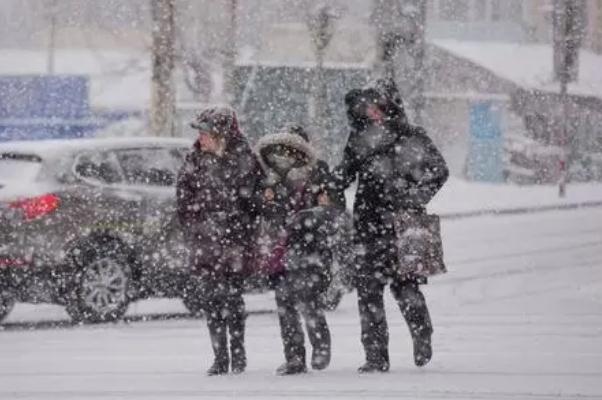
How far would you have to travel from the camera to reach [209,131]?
962 centimetres

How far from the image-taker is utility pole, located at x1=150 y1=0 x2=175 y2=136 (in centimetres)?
2766

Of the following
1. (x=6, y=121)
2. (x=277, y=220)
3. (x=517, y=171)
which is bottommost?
(x=517, y=171)

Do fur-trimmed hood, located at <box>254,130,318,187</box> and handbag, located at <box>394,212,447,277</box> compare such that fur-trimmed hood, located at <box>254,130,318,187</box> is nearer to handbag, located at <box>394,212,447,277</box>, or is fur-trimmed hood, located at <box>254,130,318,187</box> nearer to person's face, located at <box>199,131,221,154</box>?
person's face, located at <box>199,131,221,154</box>

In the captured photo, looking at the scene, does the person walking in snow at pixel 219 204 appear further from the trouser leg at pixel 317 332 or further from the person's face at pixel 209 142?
the trouser leg at pixel 317 332

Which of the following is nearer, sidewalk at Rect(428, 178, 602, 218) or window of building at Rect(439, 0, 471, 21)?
sidewalk at Rect(428, 178, 602, 218)

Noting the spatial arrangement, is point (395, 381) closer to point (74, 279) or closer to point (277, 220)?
point (277, 220)

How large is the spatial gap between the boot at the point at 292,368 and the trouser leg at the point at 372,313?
416 mm

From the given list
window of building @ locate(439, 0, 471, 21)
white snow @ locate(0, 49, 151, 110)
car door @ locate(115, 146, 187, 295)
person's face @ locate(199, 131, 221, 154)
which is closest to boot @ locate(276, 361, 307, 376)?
person's face @ locate(199, 131, 221, 154)

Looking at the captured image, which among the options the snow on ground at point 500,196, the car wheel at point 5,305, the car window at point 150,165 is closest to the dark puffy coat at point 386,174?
the car window at point 150,165

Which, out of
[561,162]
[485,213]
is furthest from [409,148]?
[561,162]

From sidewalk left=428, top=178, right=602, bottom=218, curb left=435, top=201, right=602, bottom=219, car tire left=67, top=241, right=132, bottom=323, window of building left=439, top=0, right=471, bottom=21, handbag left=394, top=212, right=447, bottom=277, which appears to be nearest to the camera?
handbag left=394, top=212, right=447, bottom=277

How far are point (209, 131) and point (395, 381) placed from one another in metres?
1.83

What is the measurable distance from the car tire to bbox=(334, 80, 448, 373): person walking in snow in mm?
4583

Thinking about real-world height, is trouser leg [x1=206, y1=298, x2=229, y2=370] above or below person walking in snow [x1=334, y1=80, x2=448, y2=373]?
below
